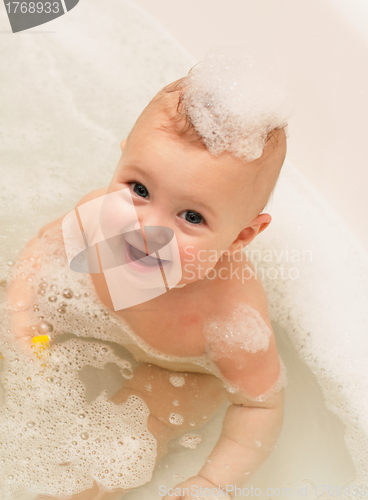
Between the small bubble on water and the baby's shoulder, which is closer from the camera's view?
the baby's shoulder

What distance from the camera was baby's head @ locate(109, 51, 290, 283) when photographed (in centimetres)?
79

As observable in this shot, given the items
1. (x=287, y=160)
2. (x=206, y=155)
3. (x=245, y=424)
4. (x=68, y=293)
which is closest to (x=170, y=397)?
(x=245, y=424)

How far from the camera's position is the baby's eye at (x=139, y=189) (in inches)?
32.8

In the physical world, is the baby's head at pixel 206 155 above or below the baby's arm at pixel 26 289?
above

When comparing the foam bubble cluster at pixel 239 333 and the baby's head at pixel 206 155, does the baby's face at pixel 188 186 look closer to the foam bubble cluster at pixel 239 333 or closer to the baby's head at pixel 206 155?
the baby's head at pixel 206 155

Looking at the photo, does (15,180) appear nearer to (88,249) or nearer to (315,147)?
(88,249)

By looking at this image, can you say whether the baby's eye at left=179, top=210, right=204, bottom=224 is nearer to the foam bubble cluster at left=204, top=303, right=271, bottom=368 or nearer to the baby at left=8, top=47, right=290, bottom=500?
the baby at left=8, top=47, right=290, bottom=500

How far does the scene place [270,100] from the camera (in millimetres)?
862

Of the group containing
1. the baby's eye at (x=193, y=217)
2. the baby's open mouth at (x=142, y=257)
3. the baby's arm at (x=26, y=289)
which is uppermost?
the baby's eye at (x=193, y=217)

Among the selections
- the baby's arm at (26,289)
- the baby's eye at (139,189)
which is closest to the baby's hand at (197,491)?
the baby's arm at (26,289)

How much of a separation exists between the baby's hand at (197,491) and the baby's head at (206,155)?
0.44 metres

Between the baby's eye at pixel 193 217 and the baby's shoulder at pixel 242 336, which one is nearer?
the baby's eye at pixel 193 217

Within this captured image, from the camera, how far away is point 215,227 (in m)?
0.85

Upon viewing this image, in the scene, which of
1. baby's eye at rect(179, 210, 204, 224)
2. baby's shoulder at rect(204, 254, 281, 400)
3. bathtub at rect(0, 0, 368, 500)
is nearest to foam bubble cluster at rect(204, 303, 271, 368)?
baby's shoulder at rect(204, 254, 281, 400)
